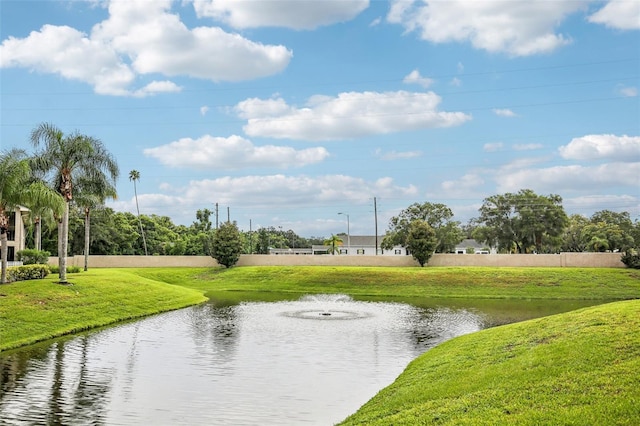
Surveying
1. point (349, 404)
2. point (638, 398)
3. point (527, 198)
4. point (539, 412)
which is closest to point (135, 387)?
point (349, 404)

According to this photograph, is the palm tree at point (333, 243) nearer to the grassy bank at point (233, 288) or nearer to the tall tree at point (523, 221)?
the tall tree at point (523, 221)

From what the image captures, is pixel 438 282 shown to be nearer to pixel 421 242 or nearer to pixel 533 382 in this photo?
pixel 421 242

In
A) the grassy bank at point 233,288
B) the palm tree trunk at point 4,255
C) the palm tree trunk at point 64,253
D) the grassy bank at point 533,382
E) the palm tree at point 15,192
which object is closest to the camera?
the grassy bank at point 533,382

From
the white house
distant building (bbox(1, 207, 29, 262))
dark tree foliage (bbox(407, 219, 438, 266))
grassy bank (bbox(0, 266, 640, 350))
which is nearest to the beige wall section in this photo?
dark tree foliage (bbox(407, 219, 438, 266))

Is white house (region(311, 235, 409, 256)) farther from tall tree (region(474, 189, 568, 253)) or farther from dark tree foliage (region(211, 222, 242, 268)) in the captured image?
dark tree foliage (region(211, 222, 242, 268))

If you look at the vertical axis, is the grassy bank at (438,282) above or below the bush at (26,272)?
below

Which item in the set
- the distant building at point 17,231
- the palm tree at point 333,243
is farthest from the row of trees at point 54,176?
the palm tree at point 333,243

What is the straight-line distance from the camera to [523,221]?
88438 mm

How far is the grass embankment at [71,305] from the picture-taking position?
26.2 m

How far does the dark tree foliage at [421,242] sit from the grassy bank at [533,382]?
49.2 meters

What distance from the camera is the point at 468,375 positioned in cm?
1463

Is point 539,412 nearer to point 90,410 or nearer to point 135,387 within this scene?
point 90,410

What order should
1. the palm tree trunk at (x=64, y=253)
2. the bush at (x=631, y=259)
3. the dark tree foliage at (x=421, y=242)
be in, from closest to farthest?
the palm tree trunk at (x=64, y=253) → the bush at (x=631, y=259) → the dark tree foliage at (x=421, y=242)

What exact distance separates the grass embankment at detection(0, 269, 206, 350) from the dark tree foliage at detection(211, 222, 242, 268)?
2535cm
